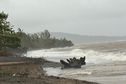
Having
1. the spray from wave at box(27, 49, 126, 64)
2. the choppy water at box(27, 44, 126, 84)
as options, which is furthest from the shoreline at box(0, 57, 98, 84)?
the spray from wave at box(27, 49, 126, 64)

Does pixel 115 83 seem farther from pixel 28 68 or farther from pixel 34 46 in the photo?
pixel 34 46

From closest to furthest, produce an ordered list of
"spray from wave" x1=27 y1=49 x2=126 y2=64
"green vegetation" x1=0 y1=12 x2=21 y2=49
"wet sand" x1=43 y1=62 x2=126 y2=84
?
1. "wet sand" x1=43 y1=62 x2=126 y2=84
2. "green vegetation" x1=0 y1=12 x2=21 y2=49
3. "spray from wave" x1=27 y1=49 x2=126 y2=64

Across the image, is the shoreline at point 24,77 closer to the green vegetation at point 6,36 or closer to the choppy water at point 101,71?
the choppy water at point 101,71

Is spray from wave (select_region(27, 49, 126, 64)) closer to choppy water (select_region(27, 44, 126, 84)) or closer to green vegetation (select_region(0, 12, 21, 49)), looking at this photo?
choppy water (select_region(27, 44, 126, 84))

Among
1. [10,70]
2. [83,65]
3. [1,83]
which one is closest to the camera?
[1,83]

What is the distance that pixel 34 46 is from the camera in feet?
626

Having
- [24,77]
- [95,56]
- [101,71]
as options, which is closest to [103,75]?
[101,71]

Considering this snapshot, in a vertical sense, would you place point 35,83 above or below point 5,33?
below

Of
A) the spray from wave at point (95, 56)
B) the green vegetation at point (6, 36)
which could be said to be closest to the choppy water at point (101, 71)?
the spray from wave at point (95, 56)

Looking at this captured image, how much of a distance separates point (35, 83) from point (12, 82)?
118 cm

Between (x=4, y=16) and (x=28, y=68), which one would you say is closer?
(x=28, y=68)

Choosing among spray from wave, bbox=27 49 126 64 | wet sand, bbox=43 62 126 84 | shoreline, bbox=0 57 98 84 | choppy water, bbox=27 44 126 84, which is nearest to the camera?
shoreline, bbox=0 57 98 84

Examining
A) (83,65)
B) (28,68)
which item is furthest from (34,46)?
(28,68)

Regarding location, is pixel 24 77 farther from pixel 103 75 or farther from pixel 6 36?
pixel 6 36
